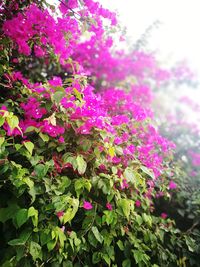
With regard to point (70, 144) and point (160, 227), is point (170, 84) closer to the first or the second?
point (160, 227)

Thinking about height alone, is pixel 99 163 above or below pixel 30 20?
below

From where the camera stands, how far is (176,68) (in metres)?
6.79

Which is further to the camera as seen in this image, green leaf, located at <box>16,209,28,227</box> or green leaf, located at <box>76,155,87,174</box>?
green leaf, located at <box>76,155,87,174</box>

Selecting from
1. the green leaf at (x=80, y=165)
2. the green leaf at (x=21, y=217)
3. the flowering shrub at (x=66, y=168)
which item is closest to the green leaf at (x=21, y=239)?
the flowering shrub at (x=66, y=168)

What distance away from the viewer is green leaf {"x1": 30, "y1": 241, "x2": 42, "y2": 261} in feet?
5.37

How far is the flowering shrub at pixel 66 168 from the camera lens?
1.73 meters

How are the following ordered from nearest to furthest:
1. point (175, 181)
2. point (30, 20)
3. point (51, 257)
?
point (51, 257) < point (30, 20) < point (175, 181)

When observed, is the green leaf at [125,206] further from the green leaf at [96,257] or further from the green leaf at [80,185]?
the green leaf at [96,257]

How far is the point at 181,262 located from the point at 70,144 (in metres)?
1.64

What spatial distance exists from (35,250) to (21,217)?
0.23 meters

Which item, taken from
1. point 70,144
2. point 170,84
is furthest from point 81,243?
point 170,84

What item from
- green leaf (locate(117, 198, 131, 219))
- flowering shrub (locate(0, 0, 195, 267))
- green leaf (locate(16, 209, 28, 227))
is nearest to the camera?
green leaf (locate(16, 209, 28, 227))

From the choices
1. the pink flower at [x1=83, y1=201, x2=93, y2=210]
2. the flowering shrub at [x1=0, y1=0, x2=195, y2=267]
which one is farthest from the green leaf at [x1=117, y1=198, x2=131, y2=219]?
the pink flower at [x1=83, y1=201, x2=93, y2=210]

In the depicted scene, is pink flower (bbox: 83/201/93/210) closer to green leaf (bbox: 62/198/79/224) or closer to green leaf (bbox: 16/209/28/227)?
green leaf (bbox: 62/198/79/224)
